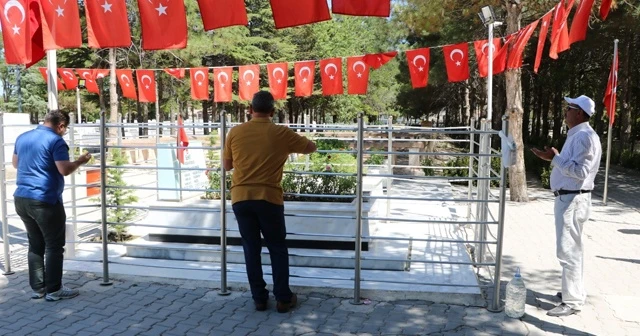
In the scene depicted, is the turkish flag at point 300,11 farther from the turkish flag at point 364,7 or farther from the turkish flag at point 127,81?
the turkish flag at point 127,81

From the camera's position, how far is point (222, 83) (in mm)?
15328

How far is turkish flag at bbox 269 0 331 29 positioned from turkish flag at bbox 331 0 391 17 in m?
0.17

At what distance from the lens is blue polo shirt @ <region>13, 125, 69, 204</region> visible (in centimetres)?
479

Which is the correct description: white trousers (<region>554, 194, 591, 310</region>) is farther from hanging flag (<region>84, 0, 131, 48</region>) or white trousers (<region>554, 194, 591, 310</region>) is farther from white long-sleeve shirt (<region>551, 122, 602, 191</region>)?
hanging flag (<region>84, 0, 131, 48</region>)

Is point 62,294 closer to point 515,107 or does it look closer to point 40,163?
point 40,163

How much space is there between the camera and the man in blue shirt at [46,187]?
4.79 meters

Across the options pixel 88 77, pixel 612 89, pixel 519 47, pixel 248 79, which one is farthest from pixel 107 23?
pixel 88 77

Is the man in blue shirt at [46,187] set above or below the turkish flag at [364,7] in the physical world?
below

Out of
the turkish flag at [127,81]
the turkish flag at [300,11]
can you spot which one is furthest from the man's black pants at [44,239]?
the turkish flag at [127,81]

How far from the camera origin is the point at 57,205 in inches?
193

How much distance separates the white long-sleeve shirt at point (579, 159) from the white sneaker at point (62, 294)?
4.84m

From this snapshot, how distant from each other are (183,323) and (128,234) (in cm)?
399

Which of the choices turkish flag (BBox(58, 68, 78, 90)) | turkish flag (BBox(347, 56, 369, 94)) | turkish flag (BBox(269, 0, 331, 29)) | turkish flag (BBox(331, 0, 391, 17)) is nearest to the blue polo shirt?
turkish flag (BBox(269, 0, 331, 29))

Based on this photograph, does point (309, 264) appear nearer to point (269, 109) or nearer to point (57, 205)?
point (269, 109)
